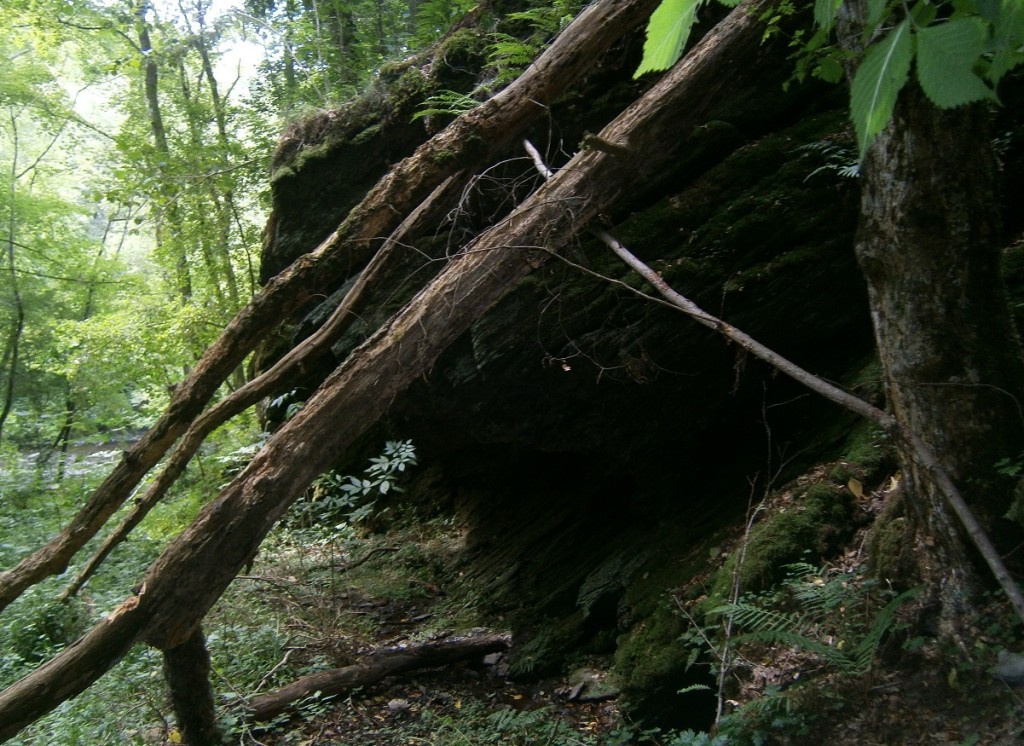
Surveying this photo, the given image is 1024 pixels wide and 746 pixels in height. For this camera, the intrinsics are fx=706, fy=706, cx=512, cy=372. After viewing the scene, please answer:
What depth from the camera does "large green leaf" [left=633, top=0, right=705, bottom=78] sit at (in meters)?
1.17

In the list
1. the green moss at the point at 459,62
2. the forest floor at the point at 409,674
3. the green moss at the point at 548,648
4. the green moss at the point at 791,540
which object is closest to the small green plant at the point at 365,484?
the forest floor at the point at 409,674

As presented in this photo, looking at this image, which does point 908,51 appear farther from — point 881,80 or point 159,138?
point 159,138

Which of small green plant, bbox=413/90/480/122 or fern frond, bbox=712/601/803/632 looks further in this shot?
small green plant, bbox=413/90/480/122

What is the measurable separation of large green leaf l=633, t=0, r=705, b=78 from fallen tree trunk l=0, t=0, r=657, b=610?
16.0 feet

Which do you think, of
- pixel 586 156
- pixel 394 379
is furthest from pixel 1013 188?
pixel 394 379

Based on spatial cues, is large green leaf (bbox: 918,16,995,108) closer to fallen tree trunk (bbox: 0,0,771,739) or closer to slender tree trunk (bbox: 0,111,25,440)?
fallen tree trunk (bbox: 0,0,771,739)

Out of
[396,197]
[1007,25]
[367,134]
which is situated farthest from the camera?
[367,134]

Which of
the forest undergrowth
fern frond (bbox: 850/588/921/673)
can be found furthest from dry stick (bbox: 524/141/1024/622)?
the forest undergrowth

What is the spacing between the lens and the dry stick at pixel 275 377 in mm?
5422

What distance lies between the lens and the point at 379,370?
193 inches

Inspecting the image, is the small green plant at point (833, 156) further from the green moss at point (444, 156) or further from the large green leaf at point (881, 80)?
the large green leaf at point (881, 80)

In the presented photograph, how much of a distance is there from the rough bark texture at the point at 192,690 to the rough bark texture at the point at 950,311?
429 centimetres

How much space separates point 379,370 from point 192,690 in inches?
94.0

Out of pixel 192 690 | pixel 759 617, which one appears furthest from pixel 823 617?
pixel 192 690
